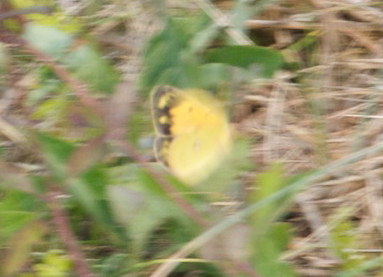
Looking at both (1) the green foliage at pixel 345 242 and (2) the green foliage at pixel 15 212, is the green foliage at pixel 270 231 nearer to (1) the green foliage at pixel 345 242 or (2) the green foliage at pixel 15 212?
(1) the green foliage at pixel 345 242

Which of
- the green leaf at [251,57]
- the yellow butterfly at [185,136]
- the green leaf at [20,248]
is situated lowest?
the green leaf at [20,248]

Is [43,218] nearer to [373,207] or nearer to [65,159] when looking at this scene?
[65,159]

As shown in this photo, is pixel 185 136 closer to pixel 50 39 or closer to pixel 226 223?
pixel 226 223

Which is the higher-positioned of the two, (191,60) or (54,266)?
(191,60)

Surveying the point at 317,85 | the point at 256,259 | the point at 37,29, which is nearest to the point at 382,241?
the point at 256,259

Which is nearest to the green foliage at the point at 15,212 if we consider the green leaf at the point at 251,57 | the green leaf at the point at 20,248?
the green leaf at the point at 20,248

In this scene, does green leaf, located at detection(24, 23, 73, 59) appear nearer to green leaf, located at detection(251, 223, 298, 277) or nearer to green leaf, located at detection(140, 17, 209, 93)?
green leaf, located at detection(140, 17, 209, 93)

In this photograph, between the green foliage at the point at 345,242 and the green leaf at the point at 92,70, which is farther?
the green leaf at the point at 92,70

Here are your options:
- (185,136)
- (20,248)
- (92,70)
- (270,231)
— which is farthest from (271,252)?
(92,70)
